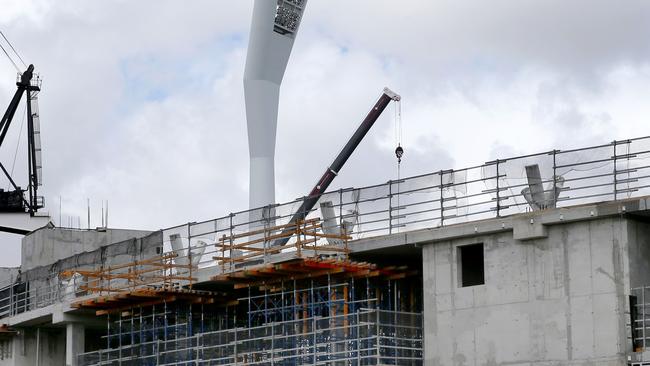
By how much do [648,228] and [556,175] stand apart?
Answer: 2.74 metres

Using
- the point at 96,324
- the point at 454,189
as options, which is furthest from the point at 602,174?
the point at 96,324

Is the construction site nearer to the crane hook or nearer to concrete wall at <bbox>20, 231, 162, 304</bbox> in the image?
concrete wall at <bbox>20, 231, 162, 304</bbox>

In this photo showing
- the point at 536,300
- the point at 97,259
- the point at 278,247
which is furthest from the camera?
the point at 97,259

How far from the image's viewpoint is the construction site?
114ft

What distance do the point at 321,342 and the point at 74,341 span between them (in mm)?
14207

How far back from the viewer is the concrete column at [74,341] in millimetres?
51156

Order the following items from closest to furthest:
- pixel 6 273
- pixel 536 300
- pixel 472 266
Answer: pixel 536 300 → pixel 472 266 → pixel 6 273

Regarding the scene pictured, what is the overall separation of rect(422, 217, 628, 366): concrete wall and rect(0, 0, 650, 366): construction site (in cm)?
4

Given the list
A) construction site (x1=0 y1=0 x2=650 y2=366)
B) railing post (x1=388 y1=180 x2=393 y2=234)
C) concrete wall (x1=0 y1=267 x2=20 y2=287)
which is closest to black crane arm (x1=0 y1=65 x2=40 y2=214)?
concrete wall (x1=0 y1=267 x2=20 y2=287)

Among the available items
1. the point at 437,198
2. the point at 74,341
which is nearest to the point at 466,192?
the point at 437,198

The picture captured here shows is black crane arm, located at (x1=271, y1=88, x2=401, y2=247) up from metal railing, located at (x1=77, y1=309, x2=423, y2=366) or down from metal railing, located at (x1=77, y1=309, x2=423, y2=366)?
up

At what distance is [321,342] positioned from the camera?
40406mm

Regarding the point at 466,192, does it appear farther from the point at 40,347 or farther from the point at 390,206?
the point at 40,347

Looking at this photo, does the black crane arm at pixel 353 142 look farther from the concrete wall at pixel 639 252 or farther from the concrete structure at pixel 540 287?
the concrete wall at pixel 639 252
